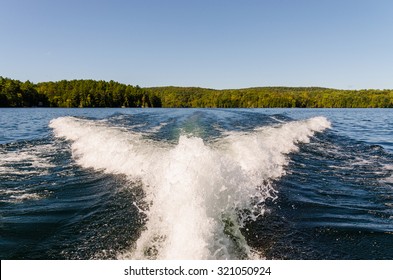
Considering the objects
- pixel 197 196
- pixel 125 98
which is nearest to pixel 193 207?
pixel 197 196

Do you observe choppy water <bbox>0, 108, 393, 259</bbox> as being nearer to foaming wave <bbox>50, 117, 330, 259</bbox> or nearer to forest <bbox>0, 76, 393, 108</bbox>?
foaming wave <bbox>50, 117, 330, 259</bbox>

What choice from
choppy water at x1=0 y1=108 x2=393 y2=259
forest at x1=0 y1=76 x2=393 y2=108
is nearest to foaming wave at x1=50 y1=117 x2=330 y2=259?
choppy water at x1=0 y1=108 x2=393 y2=259

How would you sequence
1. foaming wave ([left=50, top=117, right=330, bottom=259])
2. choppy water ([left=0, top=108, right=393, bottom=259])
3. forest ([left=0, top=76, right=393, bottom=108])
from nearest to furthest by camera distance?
foaming wave ([left=50, top=117, right=330, bottom=259]), choppy water ([left=0, top=108, right=393, bottom=259]), forest ([left=0, top=76, right=393, bottom=108])

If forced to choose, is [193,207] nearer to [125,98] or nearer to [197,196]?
[197,196]

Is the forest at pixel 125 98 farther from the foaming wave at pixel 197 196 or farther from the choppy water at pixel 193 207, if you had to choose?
the foaming wave at pixel 197 196

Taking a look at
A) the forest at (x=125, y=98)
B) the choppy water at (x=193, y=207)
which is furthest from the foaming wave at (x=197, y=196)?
the forest at (x=125, y=98)

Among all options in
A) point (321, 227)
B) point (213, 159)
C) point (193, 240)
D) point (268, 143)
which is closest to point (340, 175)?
point (268, 143)

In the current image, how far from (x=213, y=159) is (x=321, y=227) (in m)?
2.55

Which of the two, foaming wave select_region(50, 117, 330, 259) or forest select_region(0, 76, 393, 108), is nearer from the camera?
foaming wave select_region(50, 117, 330, 259)

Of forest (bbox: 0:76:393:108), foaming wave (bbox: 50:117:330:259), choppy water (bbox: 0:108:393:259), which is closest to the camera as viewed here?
foaming wave (bbox: 50:117:330:259)

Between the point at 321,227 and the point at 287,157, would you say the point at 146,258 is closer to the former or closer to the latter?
the point at 321,227

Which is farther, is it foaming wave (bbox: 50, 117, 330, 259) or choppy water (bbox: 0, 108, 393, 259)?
choppy water (bbox: 0, 108, 393, 259)

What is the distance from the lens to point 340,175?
969 centimetres

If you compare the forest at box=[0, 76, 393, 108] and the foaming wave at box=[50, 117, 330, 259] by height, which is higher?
the forest at box=[0, 76, 393, 108]
